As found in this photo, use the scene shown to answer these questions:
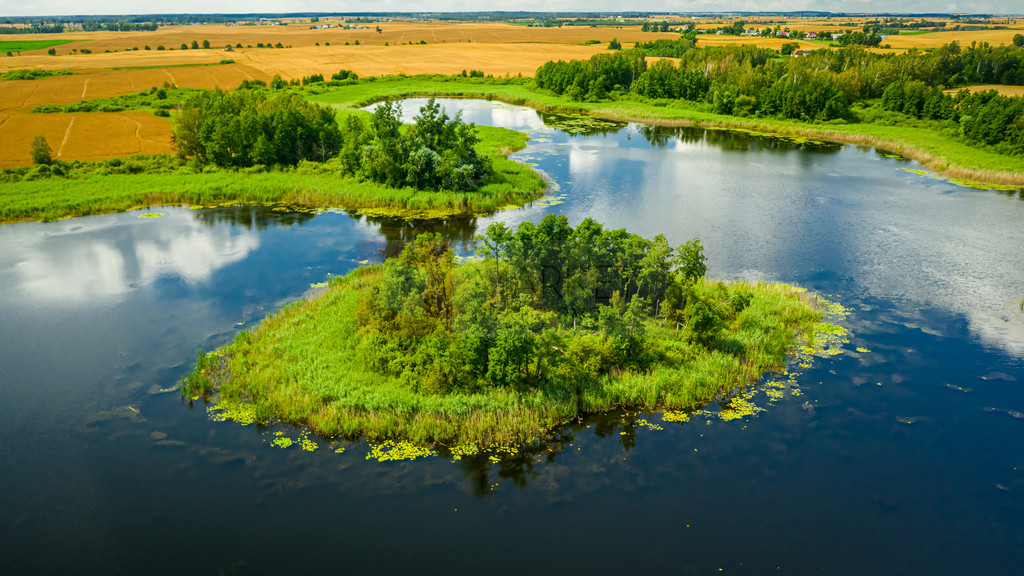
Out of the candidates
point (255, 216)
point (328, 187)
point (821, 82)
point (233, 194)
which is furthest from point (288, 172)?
point (821, 82)

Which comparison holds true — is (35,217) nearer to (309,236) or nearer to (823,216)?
(309,236)

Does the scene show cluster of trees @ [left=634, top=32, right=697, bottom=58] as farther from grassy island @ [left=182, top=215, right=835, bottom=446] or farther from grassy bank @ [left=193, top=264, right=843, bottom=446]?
grassy bank @ [left=193, top=264, right=843, bottom=446]

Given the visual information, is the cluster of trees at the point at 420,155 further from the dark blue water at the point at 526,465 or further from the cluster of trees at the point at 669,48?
the cluster of trees at the point at 669,48

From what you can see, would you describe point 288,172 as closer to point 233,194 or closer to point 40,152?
point 233,194

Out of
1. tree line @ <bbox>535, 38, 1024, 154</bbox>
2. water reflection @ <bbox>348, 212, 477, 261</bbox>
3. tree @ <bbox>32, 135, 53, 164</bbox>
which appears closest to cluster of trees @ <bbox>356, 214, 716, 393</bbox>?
water reflection @ <bbox>348, 212, 477, 261</bbox>

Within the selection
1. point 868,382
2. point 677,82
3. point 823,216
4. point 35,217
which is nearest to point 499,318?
point 868,382

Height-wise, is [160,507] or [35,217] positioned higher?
[35,217]
